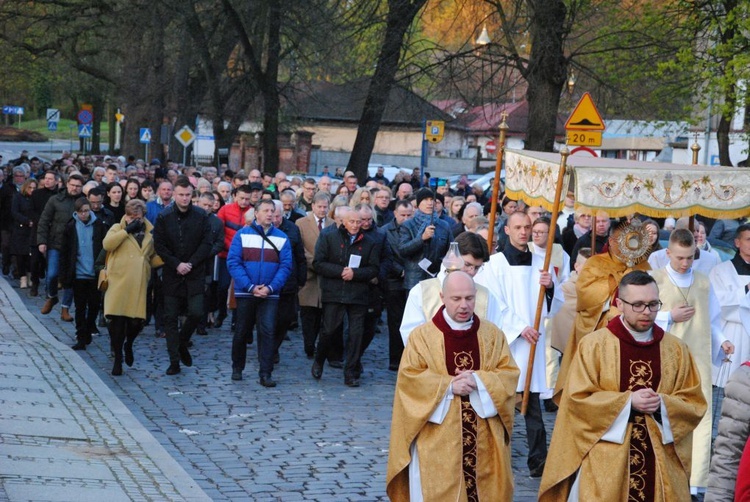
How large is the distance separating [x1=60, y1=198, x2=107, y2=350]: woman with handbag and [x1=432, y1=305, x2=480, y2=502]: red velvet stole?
25.5ft

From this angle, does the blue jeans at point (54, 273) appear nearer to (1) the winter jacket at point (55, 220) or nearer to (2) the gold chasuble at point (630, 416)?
(1) the winter jacket at point (55, 220)

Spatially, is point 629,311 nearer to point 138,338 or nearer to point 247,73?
point 138,338

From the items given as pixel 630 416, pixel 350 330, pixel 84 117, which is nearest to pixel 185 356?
pixel 350 330

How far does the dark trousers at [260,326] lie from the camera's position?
1233cm

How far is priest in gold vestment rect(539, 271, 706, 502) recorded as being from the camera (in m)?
6.46

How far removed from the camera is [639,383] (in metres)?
6.50

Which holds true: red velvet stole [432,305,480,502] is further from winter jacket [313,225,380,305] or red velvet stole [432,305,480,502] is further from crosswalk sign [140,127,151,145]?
crosswalk sign [140,127,151,145]

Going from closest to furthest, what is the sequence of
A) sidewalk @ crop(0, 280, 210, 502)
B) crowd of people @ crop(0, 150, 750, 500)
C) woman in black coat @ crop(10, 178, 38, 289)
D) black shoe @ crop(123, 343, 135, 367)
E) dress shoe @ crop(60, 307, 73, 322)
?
crowd of people @ crop(0, 150, 750, 500)
sidewalk @ crop(0, 280, 210, 502)
black shoe @ crop(123, 343, 135, 367)
dress shoe @ crop(60, 307, 73, 322)
woman in black coat @ crop(10, 178, 38, 289)

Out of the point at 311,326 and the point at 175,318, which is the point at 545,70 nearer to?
the point at 311,326

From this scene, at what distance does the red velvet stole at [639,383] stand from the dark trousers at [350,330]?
241 inches

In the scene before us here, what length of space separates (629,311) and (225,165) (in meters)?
29.7

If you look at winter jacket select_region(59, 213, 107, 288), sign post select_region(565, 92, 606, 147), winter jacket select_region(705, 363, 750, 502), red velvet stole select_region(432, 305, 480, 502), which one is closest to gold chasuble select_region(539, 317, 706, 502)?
red velvet stole select_region(432, 305, 480, 502)

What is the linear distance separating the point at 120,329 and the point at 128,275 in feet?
1.79

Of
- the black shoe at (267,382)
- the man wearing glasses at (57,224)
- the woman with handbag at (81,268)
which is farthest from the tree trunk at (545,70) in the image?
the black shoe at (267,382)
